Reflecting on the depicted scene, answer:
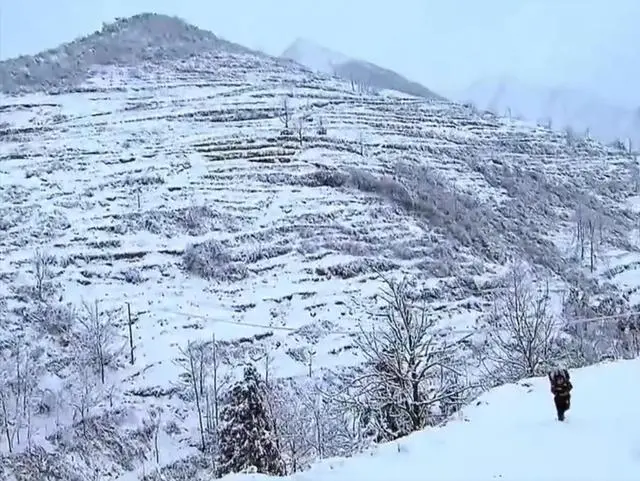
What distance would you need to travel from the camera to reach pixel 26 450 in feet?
89.6

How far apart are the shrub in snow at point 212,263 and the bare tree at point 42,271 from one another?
8496 mm

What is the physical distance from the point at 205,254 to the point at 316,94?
1831 inches

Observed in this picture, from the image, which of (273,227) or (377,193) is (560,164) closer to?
(377,193)

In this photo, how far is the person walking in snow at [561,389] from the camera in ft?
24.9

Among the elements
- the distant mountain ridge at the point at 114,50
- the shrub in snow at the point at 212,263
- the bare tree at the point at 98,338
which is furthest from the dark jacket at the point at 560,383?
the distant mountain ridge at the point at 114,50

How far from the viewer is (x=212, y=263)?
42.4 meters

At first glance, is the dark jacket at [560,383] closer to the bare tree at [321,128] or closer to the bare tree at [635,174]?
the bare tree at [321,128]

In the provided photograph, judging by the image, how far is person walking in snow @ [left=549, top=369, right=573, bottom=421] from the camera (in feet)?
24.9

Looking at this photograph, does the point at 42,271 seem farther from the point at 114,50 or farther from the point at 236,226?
the point at 114,50

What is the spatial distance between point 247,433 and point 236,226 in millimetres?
26237

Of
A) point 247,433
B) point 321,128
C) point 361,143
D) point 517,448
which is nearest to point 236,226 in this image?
point 361,143

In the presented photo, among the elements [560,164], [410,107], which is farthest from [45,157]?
[560,164]

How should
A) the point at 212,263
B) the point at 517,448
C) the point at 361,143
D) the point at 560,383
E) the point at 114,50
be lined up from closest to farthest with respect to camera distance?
the point at 517,448 < the point at 560,383 < the point at 212,263 < the point at 361,143 < the point at 114,50

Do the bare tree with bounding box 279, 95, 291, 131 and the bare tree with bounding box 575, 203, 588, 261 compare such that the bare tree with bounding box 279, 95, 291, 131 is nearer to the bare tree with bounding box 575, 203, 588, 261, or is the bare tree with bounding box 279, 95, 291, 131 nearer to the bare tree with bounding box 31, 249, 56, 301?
the bare tree with bounding box 575, 203, 588, 261
